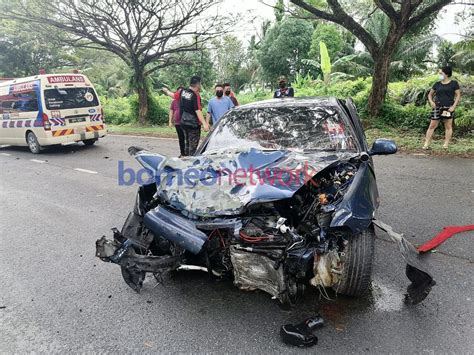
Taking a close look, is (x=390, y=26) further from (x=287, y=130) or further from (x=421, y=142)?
(x=287, y=130)

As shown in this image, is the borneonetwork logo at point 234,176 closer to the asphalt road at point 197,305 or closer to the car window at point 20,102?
the asphalt road at point 197,305

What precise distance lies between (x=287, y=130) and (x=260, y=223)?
63.0 inches

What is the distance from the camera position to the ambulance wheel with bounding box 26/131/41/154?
10555 millimetres

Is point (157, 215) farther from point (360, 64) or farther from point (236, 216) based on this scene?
point (360, 64)

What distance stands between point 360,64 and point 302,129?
19.1m

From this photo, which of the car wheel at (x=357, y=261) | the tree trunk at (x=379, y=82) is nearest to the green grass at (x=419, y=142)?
the tree trunk at (x=379, y=82)

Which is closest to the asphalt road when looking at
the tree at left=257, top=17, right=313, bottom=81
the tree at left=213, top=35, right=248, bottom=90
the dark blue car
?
the dark blue car

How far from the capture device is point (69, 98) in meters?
10.1

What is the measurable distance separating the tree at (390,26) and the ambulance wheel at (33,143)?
8390mm

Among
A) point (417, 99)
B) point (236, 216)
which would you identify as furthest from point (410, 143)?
point (236, 216)

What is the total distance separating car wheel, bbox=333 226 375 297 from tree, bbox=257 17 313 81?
23.9m

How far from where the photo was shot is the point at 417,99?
10.7 meters

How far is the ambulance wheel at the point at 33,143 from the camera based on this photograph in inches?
416

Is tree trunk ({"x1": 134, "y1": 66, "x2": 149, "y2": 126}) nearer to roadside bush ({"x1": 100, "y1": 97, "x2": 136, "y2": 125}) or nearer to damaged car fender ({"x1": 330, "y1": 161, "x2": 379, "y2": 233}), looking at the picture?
roadside bush ({"x1": 100, "y1": 97, "x2": 136, "y2": 125})
